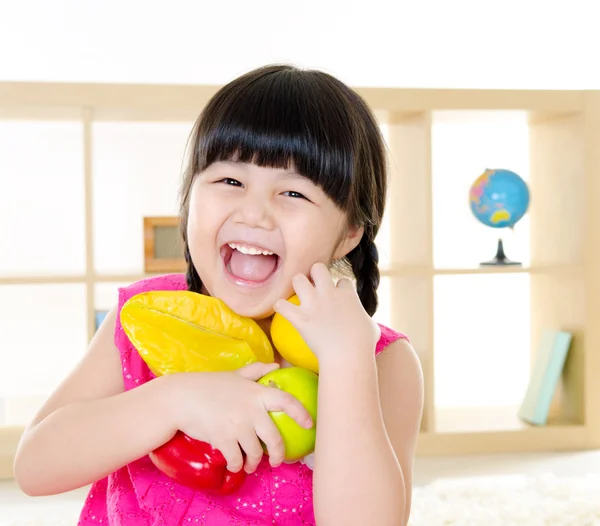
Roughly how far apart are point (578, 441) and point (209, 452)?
190 centimetres

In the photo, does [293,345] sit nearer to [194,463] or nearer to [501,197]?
[194,463]

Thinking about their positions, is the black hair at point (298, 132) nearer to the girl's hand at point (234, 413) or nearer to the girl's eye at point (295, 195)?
the girl's eye at point (295, 195)

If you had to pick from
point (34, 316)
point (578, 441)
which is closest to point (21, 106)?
point (34, 316)

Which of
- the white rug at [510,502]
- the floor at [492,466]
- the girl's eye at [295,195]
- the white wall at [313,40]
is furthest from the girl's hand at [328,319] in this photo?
the white wall at [313,40]

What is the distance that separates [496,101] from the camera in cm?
247

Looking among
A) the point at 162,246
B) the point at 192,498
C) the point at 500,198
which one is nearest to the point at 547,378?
the point at 500,198

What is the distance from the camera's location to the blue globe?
258cm

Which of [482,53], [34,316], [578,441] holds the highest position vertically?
[482,53]

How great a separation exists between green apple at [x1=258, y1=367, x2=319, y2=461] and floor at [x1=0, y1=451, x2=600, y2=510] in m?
1.31

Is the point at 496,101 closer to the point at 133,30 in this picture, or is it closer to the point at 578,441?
the point at 578,441

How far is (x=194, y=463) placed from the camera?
89 cm

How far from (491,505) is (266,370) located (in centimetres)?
119

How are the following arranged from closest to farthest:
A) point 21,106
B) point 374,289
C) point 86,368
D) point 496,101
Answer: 1. point 86,368
2. point 374,289
3. point 21,106
4. point 496,101

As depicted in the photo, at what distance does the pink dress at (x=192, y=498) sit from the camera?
105cm
